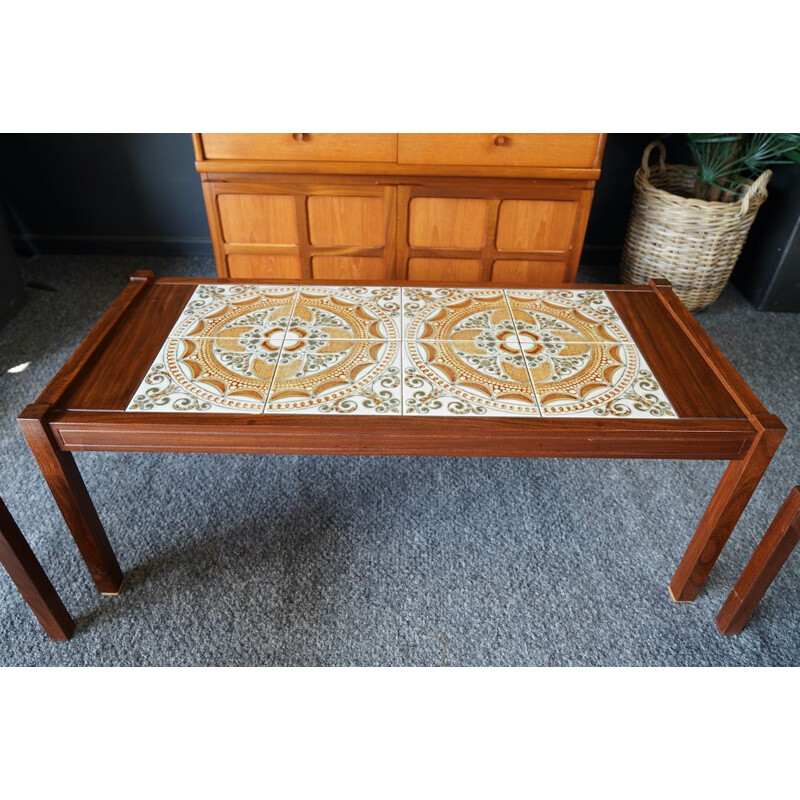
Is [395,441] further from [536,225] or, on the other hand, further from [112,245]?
[112,245]

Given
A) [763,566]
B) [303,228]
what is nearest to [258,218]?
[303,228]

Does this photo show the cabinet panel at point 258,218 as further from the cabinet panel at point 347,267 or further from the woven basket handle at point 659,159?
the woven basket handle at point 659,159

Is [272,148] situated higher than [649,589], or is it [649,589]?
[272,148]

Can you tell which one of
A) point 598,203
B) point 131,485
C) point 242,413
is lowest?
point 131,485

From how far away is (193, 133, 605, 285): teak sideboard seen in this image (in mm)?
1808

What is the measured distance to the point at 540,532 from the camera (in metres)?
1.42

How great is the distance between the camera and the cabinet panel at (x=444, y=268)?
→ 79.6 inches

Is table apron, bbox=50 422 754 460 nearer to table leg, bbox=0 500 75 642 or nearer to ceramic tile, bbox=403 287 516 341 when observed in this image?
table leg, bbox=0 500 75 642

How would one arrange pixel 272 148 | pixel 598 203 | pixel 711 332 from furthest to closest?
pixel 598 203, pixel 711 332, pixel 272 148

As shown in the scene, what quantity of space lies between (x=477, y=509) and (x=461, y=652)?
1.23 feet

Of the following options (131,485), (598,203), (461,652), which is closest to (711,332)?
(598,203)

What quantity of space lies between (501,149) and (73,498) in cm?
144

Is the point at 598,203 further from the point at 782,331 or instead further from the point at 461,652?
the point at 461,652

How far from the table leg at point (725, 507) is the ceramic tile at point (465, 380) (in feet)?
1.23
